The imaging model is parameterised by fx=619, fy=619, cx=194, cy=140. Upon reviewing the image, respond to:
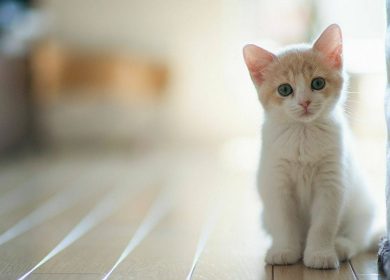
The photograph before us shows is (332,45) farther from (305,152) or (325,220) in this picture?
(325,220)

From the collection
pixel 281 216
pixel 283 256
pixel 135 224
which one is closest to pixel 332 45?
pixel 281 216

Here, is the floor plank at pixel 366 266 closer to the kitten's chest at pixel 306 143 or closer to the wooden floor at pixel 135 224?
the wooden floor at pixel 135 224

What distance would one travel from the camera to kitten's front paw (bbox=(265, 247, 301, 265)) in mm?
1750

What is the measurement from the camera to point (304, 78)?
1.70m

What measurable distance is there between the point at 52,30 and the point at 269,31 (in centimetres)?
181

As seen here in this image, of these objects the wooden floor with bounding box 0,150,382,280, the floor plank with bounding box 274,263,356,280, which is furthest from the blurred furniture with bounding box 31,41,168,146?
the floor plank with bounding box 274,263,356,280

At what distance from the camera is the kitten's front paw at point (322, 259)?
1.68 m

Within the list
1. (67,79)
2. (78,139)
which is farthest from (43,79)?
(78,139)

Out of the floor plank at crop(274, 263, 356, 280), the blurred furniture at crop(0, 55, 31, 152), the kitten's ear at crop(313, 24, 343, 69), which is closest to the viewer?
the floor plank at crop(274, 263, 356, 280)

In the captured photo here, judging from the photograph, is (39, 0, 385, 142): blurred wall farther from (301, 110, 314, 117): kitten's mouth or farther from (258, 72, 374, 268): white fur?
(301, 110, 314, 117): kitten's mouth

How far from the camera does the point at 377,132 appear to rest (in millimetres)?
4633

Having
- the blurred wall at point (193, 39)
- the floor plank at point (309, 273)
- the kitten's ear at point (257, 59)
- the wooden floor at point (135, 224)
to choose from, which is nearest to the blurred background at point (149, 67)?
the blurred wall at point (193, 39)

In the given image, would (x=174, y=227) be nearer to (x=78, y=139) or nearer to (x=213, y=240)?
(x=213, y=240)

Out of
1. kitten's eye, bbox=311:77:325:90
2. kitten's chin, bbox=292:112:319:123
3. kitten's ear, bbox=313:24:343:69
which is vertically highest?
kitten's ear, bbox=313:24:343:69
